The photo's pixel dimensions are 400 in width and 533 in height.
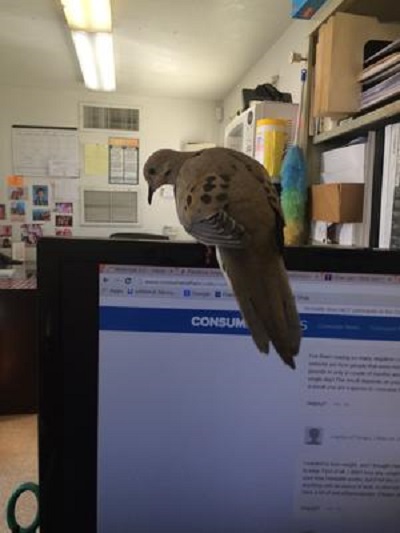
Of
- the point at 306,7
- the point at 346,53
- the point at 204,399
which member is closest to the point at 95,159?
the point at 306,7

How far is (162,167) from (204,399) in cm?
25

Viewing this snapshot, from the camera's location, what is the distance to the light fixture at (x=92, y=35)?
216 centimetres

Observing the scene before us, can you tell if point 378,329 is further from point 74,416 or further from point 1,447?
point 1,447

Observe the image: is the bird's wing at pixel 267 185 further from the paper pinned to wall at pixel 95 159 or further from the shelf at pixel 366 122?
the paper pinned to wall at pixel 95 159

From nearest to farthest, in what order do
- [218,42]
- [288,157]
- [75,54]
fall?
[288,157]
[218,42]
[75,54]

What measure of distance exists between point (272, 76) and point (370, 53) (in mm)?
1773

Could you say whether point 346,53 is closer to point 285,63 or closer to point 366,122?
point 366,122

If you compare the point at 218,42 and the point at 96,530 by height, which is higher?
the point at 218,42

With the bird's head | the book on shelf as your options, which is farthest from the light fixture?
the bird's head

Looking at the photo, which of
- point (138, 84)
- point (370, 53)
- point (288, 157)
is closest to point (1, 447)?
point (288, 157)

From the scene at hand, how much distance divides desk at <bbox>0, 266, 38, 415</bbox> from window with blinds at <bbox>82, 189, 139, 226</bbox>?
1.69 meters

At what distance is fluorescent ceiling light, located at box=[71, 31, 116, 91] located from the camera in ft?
8.39

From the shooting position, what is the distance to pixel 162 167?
417 millimetres

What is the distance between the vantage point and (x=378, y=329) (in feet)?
1.65
